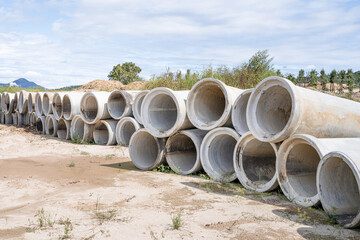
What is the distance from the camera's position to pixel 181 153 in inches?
248

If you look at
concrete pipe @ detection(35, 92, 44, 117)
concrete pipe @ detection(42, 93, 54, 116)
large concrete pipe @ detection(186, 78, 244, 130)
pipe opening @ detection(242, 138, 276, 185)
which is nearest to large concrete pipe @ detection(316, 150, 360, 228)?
pipe opening @ detection(242, 138, 276, 185)

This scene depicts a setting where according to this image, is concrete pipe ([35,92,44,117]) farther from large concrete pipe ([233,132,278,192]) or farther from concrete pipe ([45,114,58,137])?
large concrete pipe ([233,132,278,192])

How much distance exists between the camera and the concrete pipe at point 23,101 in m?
13.2

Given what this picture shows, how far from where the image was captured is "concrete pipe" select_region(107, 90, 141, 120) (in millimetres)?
8836

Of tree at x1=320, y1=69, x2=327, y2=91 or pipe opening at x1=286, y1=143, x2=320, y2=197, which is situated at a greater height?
tree at x1=320, y1=69, x2=327, y2=91

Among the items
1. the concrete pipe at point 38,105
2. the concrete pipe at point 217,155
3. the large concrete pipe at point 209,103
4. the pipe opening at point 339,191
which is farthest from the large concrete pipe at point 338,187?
the concrete pipe at point 38,105

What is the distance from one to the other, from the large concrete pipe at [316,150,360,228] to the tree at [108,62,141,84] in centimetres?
2814

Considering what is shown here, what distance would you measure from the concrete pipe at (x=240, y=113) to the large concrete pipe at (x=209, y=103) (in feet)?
0.32

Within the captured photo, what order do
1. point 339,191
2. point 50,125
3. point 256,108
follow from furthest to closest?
1. point 50,125
2. point 256,108
3. point 339,191

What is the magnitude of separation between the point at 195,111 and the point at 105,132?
4511 mm

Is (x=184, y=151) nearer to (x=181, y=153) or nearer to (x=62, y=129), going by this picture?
(x=181, y=153)

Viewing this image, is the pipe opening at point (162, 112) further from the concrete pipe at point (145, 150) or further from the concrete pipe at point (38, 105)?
the concrete pipe at point (38, 105)

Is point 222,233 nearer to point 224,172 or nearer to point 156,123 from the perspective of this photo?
point 224,172

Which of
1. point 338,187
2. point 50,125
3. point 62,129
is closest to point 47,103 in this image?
point 50,125
